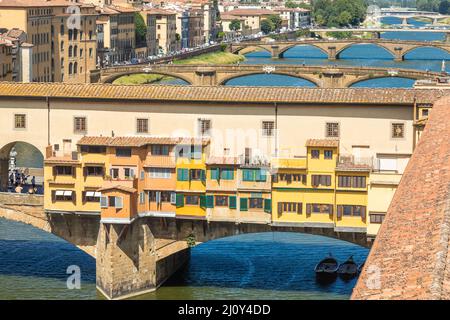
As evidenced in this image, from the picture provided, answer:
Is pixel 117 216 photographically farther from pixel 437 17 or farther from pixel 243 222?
pixel 437 17

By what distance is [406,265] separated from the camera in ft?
38.2

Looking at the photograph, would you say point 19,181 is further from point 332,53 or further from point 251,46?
point 251,46

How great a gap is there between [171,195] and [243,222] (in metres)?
1.91

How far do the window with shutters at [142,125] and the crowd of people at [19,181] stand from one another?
3601 mm

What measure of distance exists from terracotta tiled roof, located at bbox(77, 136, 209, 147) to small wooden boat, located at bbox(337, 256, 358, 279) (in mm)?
4625

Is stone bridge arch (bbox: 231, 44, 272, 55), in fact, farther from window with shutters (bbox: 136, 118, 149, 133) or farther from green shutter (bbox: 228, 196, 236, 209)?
green shutter (bbox: 228, 196, 236, 209)

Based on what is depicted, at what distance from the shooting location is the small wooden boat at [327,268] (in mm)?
29250

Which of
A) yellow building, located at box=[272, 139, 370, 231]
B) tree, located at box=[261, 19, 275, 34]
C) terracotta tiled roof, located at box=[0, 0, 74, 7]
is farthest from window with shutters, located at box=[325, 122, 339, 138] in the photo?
tree, located at box=[261, 19, 275, 34]

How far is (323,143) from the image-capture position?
92.3 feet

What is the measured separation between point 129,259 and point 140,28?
75.0 meters

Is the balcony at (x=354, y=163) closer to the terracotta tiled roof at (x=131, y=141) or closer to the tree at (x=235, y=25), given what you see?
the terracotta tiled roof at (x=131, y=141)

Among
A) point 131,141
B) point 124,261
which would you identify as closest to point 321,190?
point 131,141

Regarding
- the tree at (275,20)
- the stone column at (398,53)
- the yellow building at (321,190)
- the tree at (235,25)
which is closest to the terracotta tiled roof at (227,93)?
the yellow building at (321,190)
